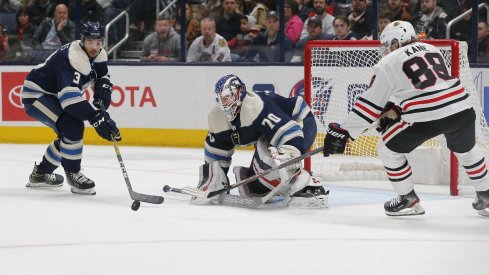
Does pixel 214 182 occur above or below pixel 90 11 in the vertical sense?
below

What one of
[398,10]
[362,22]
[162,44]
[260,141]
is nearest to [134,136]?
[162,44]

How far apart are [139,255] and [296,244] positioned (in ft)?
2.18

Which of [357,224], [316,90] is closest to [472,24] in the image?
[316,90]

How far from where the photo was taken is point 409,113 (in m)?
5.25

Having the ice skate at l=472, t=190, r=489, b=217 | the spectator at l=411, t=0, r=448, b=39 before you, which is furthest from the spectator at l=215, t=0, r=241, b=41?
the ice skate at l=472, t=190, r=489, b=217

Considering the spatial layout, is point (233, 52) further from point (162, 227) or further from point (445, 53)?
point (162, 227)

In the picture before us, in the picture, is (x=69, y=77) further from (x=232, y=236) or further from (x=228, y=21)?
(x=228, y=21)

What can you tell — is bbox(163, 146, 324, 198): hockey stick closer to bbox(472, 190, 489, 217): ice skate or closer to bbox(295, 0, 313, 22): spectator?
bbox(472, 190, 489, 217): ice skate

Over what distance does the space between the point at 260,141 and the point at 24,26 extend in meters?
5.02

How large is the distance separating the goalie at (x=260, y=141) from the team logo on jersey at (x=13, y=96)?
4285mm

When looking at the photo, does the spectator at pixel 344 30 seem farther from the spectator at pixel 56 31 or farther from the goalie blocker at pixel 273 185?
the goalie blocker at pixel 273 185

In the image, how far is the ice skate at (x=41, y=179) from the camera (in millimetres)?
6648

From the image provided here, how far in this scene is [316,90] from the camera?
7.00 m

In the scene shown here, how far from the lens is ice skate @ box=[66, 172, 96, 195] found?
20.7 feet
